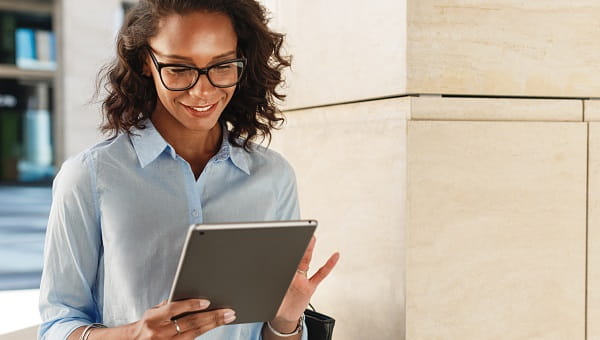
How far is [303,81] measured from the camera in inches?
109

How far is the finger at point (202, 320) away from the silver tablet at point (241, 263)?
0.08 feet

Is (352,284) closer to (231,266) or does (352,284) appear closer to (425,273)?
(425,273)

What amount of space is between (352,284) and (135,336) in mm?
990

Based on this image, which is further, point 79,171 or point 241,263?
point 79,171

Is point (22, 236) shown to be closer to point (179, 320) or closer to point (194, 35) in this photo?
point (194, 35)

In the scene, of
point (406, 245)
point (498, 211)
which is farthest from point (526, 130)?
point (406, 245)

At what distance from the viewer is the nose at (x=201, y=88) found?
175 cm

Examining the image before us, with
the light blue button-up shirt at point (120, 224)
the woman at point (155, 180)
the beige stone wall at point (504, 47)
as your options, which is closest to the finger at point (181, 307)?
the woman at point (155, 180)

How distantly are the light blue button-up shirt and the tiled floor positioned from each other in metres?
5.22

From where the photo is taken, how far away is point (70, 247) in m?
1.81

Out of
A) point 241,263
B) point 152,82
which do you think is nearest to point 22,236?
point 152,82

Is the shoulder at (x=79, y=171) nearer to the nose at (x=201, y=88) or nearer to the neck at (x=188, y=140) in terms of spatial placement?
the neck at (x=188, y=140)

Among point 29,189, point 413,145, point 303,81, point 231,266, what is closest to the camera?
point 231,266

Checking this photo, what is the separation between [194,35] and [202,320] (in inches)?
27.5
